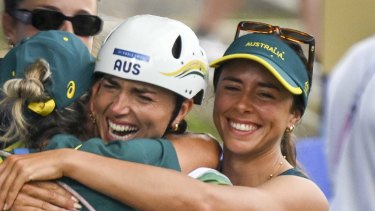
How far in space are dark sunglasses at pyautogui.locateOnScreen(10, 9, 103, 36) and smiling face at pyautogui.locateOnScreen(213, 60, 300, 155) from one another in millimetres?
825

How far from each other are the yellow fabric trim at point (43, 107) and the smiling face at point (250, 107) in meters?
0.67

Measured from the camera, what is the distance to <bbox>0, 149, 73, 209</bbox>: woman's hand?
3322 mm

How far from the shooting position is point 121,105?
363 centimetres

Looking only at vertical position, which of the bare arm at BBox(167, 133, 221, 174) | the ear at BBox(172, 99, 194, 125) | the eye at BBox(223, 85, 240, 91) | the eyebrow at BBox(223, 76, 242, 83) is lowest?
the bare arm at BBox(167, 133, 221, 174)

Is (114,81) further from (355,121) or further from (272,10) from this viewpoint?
(272,10)

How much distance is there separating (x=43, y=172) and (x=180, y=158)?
497 mm

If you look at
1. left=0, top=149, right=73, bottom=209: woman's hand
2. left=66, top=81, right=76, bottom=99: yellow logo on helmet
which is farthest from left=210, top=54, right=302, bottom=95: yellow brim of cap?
left=0, top=149, right=73, bottom=209: woman's hand

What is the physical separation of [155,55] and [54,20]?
3.14 ft

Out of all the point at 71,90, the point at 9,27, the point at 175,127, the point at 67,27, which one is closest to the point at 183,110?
the point at 175,127

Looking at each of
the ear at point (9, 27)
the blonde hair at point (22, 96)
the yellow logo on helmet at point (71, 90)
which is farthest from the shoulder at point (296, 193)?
the ear at point (9, 27)

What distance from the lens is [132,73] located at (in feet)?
11.9

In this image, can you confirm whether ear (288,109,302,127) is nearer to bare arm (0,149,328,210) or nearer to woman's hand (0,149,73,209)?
bare arm (0,149,328,210)

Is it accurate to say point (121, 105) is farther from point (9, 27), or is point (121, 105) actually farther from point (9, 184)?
point (9, 27)

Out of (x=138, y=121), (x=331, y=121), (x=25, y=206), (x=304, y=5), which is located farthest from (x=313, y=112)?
(x=25, y=206)
